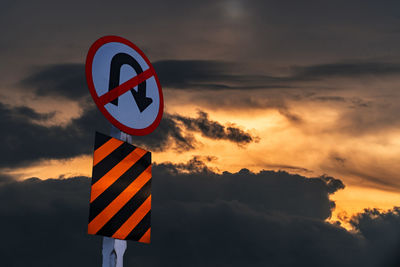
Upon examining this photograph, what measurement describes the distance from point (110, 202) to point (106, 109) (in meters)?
0.87

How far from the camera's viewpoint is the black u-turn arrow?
517 centimetres

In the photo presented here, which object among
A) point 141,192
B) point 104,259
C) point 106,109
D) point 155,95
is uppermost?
point 155,95

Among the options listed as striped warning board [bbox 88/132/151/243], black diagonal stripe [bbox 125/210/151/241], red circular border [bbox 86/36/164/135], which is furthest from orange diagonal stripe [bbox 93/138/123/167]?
black diagonal stripe [bbox 125/210/151/241]

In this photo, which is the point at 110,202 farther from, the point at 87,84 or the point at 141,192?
the point at 87,84

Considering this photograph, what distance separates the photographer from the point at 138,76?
555 centimetres

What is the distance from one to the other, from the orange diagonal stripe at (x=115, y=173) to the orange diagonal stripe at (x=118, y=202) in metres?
0.17

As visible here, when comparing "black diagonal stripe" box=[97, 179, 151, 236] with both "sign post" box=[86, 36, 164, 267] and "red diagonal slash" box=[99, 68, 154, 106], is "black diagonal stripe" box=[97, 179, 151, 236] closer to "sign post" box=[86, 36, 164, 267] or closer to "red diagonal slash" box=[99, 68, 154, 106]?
"sign post" box=[86, 36, 164, 267]

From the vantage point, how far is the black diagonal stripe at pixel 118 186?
474cm

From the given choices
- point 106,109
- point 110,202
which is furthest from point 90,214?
point 106,109

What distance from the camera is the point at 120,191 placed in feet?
16.7

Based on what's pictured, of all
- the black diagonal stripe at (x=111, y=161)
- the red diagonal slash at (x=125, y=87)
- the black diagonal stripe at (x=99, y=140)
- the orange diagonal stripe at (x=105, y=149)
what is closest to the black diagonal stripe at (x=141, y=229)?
the black diagonal stripe at (x=111, y=161)

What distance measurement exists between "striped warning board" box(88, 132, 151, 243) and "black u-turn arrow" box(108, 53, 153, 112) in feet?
1.56

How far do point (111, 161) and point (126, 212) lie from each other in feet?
1.73

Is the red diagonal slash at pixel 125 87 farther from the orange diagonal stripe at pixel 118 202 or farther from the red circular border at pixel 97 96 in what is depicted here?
the orange diagonal stripe at pixel 118 202
